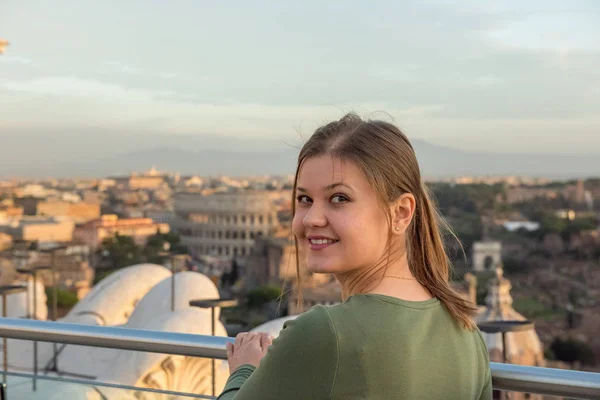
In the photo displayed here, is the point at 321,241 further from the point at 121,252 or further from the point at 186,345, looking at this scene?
the point at 121,252

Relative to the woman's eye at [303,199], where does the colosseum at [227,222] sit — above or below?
below

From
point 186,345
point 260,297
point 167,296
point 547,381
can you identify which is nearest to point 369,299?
point 547,381

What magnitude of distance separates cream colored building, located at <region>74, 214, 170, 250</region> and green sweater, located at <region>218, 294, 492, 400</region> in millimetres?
49706

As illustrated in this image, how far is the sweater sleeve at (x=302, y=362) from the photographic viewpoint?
83cm

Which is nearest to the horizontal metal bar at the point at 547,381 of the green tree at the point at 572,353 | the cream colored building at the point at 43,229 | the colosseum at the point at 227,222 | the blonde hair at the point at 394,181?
the blonde hair at the point at 394,181

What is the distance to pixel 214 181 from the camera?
311ft

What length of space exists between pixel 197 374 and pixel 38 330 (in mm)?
3855

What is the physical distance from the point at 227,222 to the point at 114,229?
8967 millimetres

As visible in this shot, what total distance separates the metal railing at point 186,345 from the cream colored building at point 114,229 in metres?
49.0

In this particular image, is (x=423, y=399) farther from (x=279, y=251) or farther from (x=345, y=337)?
(x=279, y=251)

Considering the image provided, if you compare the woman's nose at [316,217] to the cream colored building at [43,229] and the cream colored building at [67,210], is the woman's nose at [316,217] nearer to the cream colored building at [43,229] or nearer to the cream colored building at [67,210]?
the cream colored building at [43,229]

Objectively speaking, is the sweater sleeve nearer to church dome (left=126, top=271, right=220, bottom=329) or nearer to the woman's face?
the woman's face

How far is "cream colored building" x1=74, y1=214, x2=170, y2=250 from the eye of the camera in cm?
5147

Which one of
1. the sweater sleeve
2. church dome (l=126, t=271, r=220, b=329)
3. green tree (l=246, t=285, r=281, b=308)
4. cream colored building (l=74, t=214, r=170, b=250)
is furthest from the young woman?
cream colored building (l=74, t=214, r=170, b=250)
